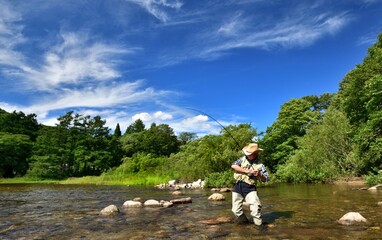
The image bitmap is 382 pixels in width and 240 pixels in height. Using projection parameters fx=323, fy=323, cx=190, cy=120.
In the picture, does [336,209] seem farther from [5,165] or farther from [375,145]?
[5,165]

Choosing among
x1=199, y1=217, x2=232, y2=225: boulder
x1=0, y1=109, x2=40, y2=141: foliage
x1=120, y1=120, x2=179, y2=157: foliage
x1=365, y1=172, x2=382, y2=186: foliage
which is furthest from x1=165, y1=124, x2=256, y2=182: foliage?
x1=0, y1=109, x2=40, y2=141: foliage

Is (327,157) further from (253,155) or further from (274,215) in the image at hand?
(253,155)

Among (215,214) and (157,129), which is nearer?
(215,214)

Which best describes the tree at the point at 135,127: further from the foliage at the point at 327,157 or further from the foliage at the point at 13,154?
the foliage at the point at 327,157

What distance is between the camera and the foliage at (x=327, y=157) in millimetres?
28188

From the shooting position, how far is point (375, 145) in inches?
948

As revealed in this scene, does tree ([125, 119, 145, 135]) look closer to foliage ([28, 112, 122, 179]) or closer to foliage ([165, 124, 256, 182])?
foliage ([28, 112, 122, 179])

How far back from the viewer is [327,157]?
30.2m

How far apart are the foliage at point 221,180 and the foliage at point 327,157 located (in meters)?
9.00

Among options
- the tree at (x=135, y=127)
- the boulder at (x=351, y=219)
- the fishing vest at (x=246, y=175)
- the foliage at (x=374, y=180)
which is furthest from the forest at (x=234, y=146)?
the tree at (x=135, y=127)

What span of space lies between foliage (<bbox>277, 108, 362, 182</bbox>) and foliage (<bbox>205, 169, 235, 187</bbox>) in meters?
9.00

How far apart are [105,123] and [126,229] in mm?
66038

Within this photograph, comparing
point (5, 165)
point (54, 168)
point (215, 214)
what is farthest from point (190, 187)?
point (5, 165)

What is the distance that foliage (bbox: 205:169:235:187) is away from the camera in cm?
2459
